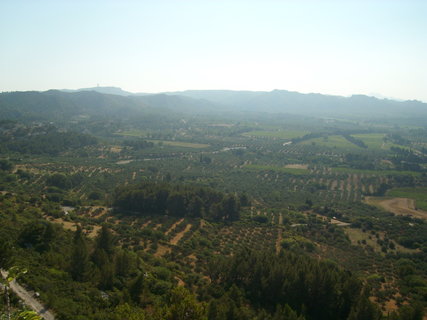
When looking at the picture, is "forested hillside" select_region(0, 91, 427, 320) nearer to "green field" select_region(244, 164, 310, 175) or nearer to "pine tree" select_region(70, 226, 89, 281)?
"pine tree" select_region(70, 226, 89, 281)

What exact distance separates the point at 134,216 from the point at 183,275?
1115 inches

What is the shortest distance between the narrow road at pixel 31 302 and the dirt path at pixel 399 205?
88.2m

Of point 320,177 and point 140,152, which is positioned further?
point 140,152

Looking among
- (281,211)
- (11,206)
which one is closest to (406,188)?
(281,211)

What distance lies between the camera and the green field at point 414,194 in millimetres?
90794

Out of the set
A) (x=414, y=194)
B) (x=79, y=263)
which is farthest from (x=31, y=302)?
(x=414, y=194)

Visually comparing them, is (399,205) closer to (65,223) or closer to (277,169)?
(277,169)

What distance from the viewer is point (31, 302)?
842 inches

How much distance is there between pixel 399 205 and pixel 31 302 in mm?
98397

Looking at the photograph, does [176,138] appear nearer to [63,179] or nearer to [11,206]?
[63,179]

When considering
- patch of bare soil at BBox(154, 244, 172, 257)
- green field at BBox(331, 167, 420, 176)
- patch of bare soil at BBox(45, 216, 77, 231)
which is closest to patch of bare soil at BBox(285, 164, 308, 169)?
green field at BBox(331, 167, 420, 176)

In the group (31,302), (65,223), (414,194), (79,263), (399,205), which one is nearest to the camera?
(31,302)

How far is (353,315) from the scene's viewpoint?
91.6 feet

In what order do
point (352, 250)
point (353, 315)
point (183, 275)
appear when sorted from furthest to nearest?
point (352, 250) < point (183, 275) < point (353, 315)
